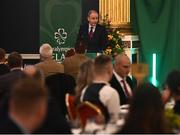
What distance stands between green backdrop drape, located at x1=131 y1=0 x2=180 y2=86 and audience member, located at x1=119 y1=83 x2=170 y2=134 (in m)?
8.05

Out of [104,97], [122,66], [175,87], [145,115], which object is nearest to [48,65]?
[122,66]

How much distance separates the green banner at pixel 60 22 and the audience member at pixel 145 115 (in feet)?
25.7

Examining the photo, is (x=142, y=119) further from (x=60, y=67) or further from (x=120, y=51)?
(x=120, y=51)

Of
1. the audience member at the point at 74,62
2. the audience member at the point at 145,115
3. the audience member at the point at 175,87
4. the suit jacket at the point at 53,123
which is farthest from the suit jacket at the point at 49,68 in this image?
the audience member at the point at 145,115

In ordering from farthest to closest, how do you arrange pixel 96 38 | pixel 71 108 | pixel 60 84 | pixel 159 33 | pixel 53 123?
1. pixel 159 33
2. pixel 96 38
3. pixel 60 84
4. pixel 71 108
5. pixel 53 123

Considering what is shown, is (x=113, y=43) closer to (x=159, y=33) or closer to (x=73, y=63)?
(x=159, y=33)

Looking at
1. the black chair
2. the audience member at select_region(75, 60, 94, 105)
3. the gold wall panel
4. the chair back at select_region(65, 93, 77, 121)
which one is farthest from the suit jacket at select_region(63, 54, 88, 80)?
the gold wall panel

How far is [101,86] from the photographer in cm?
454

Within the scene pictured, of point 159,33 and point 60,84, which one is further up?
point 159,33

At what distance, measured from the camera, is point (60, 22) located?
1111 cm

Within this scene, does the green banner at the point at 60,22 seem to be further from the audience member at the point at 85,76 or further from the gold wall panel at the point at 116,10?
the audience member at the point at 85,76

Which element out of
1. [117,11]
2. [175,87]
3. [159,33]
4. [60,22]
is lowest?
[175,87]

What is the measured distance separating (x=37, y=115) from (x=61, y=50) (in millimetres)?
8013

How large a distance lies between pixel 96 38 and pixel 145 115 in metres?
6.01
